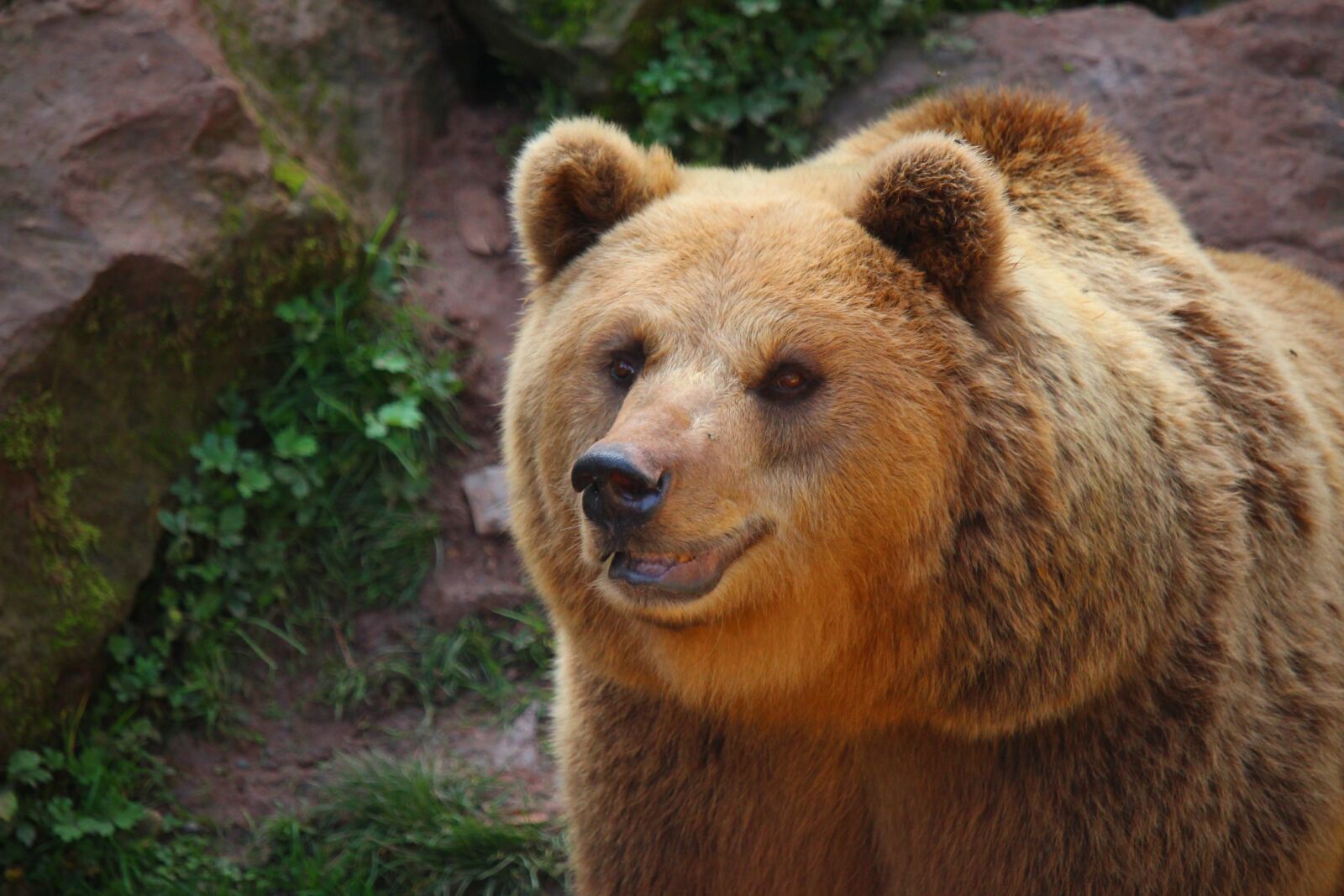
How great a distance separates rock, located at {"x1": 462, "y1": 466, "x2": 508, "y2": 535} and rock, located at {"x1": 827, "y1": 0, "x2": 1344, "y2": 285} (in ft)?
7.92

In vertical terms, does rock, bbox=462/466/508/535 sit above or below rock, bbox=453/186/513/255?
below

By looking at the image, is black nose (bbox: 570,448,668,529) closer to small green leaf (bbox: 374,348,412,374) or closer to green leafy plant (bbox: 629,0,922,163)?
small green leaf (bbox: 374,348,412,374)

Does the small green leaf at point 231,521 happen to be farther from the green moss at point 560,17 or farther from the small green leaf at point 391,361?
the green moss at point 560,17

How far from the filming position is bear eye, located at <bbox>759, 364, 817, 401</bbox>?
3250 mm

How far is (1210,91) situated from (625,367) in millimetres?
4489

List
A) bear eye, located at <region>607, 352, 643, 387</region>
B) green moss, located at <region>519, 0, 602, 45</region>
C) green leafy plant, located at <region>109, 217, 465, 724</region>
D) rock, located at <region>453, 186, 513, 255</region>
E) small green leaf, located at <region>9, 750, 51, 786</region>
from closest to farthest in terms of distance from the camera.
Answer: bear eye, located at <region>607, 352, 643, 387</region> → small green leaf, located at <region>9, 750, 51, 786</region> → green leafy plant, located at <region>109, 217, 465, 724</region> → green moss, located at <region>519, 0, 602, 45</region> → rock, located at <region>453, 186, 513, 255</region>

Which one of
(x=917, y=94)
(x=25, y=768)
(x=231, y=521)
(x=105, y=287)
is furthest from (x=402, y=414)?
(x=917, y=94)

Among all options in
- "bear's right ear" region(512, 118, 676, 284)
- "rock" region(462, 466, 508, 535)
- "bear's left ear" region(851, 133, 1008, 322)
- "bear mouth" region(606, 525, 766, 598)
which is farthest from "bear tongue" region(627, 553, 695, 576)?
"rock" region(462, 466, 508, 535)

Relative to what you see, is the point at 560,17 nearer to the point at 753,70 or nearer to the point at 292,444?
the point at 753,70

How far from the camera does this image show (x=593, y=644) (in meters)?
3.65

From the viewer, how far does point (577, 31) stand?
658 centimetres

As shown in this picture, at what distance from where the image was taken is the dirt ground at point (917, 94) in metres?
5.70

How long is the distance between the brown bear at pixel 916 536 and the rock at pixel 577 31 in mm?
2895

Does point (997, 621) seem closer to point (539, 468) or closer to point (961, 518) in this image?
point (961, 518)
